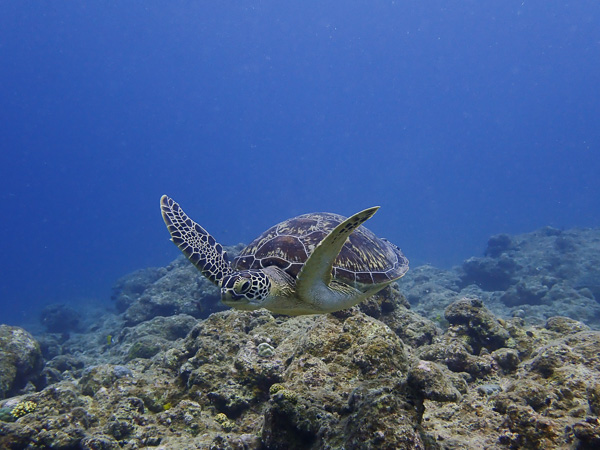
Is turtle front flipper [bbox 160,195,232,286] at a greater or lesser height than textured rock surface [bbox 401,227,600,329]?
lesser

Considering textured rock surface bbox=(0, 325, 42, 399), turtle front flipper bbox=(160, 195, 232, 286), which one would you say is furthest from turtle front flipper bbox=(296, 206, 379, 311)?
textured rock surface bbox=(0, 325, 42, 399)

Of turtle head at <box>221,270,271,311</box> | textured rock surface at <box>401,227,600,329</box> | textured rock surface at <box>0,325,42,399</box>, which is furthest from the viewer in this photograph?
textured rock surface at <box>401,227,600,329</box>

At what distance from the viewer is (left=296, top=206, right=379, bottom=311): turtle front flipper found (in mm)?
2684

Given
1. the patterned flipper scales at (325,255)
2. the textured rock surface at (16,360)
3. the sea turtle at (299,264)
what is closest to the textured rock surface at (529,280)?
the sea turtle at (299,264)

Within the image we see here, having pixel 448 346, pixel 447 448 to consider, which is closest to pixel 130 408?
pixel 447 448

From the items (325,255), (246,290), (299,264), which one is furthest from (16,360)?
(325,255)

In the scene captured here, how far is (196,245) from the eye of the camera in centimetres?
428

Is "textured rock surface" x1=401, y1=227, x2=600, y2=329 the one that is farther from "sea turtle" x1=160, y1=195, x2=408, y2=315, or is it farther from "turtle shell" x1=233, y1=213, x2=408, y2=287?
"sea turtle" x1=160, y1=195, x2=408, y2=315

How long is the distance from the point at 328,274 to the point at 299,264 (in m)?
0.64

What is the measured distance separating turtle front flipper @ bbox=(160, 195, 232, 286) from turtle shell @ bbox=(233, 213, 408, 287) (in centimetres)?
39

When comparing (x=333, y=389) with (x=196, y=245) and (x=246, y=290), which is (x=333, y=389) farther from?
(x=196, y=245)

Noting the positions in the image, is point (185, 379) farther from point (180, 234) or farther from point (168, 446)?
point (180, 234)

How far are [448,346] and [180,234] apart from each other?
3.86m

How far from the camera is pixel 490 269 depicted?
16391 mm
